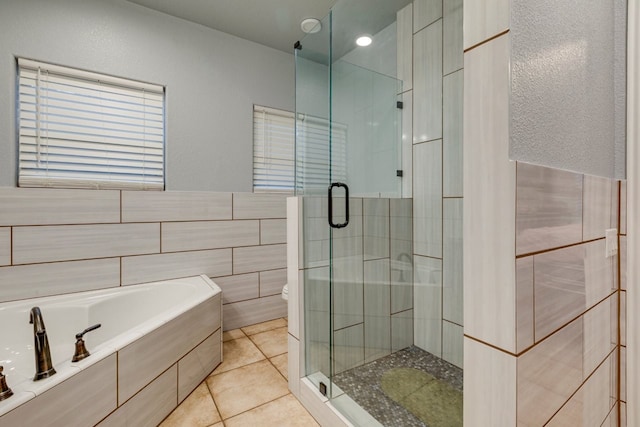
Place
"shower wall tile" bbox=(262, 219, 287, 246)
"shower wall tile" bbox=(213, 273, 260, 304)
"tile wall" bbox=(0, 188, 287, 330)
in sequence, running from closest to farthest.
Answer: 1. "tile wall" bbox=(0, 188, 287, 330)
2. "shower wall tile" bbox=(213, 273, 260, 304)
3. "shower wall tile" bbox=(262, 219, 287, 246)

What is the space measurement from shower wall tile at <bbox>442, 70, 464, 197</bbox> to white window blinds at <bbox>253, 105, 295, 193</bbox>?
5.23 ft

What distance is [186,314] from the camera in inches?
66.2

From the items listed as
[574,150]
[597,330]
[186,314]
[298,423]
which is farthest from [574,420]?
[186,314]

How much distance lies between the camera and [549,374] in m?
0.78

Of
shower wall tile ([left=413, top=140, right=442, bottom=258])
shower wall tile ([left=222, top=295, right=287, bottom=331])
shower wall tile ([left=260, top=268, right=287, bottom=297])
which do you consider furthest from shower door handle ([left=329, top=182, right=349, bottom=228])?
shower wall tile ([left=222, top=295, right=287, bottom=331])

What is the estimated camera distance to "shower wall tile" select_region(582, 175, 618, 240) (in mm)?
938

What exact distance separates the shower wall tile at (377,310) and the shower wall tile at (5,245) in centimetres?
226

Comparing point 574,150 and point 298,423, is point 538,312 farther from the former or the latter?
point 298,423

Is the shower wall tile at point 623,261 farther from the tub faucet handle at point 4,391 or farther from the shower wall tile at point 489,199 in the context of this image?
the tub faucet handle at point 4,391

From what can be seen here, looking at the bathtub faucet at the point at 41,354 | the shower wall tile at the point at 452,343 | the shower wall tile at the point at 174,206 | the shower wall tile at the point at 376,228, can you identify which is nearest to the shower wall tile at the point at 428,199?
the shower wall tile at the point at 376,228

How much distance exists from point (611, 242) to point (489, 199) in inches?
31.9

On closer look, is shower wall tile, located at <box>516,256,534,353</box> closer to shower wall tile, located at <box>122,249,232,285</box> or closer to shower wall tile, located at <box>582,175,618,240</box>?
shower wall tile, located at <box>582,175,618,240</box>

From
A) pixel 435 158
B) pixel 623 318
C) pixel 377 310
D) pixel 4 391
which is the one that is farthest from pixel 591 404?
pixel 4 391

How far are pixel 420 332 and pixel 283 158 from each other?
201 cm
